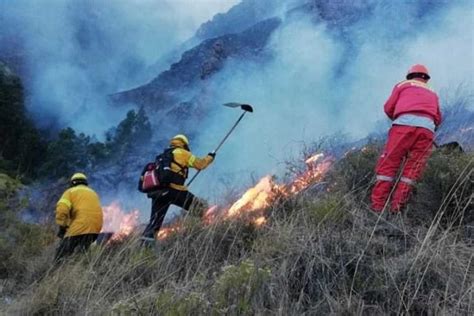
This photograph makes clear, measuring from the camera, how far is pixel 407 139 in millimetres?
5273

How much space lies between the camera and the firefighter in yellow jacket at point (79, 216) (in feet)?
22.8

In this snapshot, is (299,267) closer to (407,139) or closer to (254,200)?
(254,200)

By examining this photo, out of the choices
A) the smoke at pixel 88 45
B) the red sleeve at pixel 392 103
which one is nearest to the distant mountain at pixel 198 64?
Result: the smoke at pixel 88 45

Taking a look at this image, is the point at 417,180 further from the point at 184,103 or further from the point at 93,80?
the point at 93,80

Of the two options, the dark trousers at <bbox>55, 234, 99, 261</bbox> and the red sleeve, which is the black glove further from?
the red sleeve

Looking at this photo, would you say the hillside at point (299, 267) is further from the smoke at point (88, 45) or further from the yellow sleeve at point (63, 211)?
the smoke at point (88, 45)

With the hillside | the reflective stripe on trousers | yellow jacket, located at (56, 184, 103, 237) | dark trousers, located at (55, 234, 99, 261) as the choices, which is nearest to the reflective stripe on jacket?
the hillside

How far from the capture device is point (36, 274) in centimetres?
505

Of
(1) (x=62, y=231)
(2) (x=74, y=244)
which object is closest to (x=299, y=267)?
(2) (x=74, y=244)

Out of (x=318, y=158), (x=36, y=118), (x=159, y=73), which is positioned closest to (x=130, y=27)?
(x=159, y=73)

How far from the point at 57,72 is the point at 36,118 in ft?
19.1

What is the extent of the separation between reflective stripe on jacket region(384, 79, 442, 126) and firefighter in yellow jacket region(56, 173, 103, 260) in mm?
3551

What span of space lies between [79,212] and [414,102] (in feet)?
12.8

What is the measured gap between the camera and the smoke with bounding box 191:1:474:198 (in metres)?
17.9
